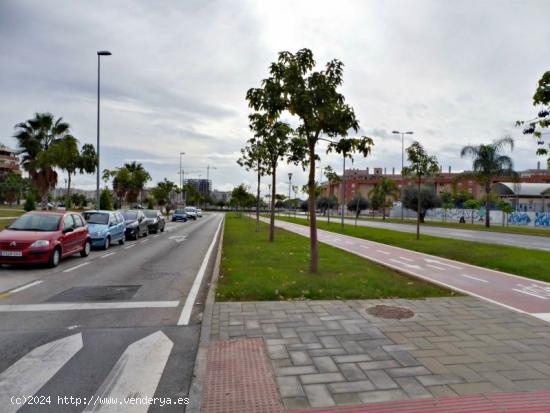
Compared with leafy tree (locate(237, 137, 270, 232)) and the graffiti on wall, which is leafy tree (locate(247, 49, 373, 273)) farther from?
the graffiti on wall

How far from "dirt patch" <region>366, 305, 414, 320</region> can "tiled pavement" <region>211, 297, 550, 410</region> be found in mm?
142

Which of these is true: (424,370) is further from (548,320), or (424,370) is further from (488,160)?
(488,160)

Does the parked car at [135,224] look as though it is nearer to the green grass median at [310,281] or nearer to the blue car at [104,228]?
the blue car at [104,228]

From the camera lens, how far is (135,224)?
75.1 ft

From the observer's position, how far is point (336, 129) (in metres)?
9.51

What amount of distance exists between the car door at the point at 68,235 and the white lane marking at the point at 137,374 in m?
8.24

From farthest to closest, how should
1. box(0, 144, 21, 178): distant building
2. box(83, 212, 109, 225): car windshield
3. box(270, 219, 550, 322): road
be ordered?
box(0, 144, 21, 178): distant building
box(83, 212, 109, 225): car windshield
box(270, 219, 550, 322): road

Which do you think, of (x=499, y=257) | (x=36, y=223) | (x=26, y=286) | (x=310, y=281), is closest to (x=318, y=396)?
(x=310, y=281)

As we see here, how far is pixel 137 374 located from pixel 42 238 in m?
8.69

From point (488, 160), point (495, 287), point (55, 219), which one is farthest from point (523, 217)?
point (55, 219)

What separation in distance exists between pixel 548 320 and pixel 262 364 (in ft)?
15.5

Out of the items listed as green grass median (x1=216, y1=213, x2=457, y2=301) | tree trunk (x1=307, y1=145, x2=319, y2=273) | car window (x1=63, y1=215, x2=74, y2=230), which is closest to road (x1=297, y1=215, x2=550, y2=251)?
green grass median (x1=216, y1=213, x2=457, y2=301)

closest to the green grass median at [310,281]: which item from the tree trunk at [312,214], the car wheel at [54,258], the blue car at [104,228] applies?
the tree trunk at [312,214]

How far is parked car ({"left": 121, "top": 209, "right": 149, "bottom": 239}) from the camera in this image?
22.4 m
